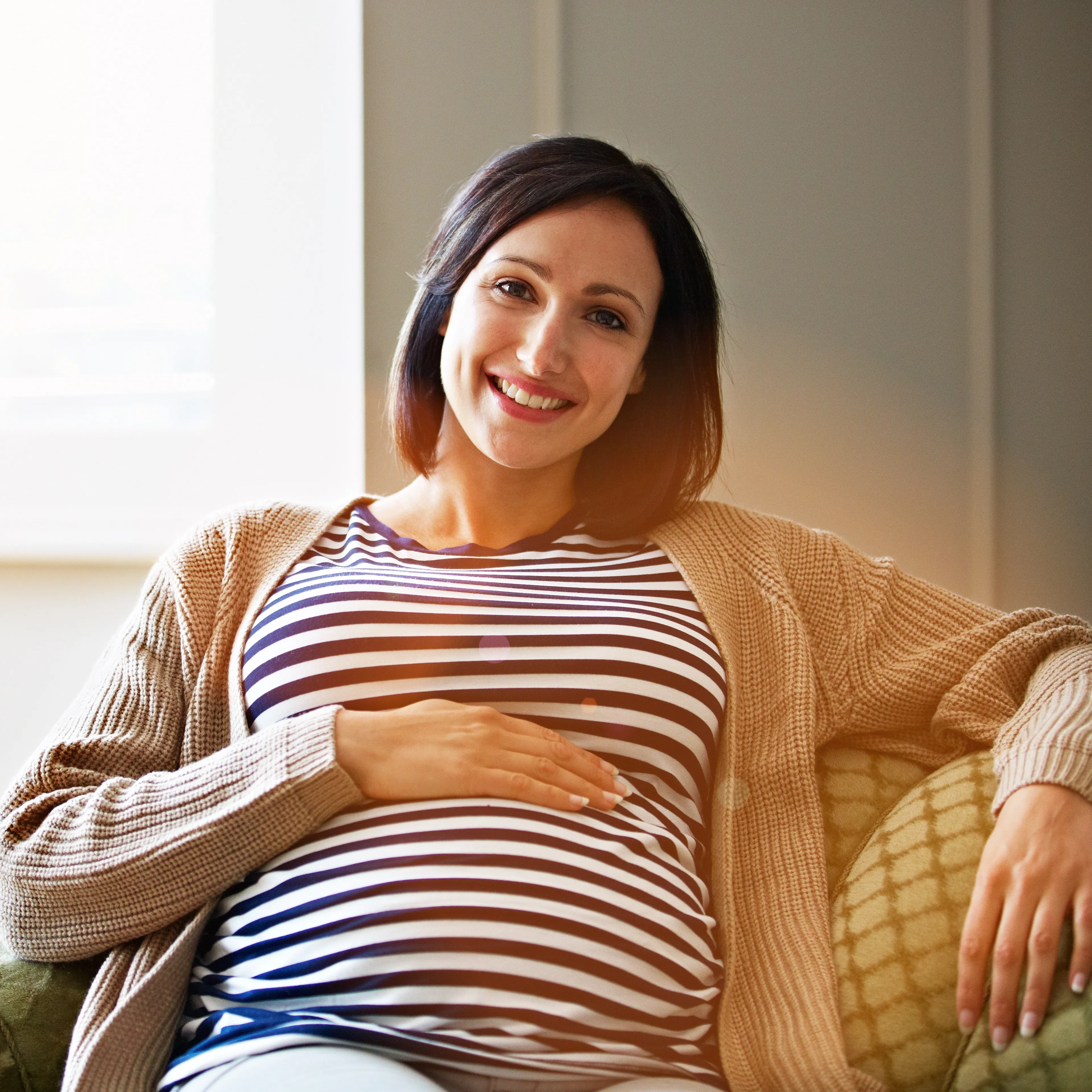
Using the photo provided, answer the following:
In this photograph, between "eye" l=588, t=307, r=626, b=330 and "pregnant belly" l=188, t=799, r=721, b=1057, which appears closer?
"pregnant belly" l=188, t=799, r=721, b=1057

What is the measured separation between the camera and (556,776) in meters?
1.01

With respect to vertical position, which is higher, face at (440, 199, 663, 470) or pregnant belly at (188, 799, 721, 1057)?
face at (440, 199, 663, 470)

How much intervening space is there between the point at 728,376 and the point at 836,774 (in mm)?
916

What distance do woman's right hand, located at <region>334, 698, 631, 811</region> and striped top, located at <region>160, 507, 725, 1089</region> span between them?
0.02 metres

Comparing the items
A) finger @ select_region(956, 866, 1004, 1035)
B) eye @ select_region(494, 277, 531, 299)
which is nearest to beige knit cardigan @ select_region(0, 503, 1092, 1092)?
finger @ select_region(956, 866, 1004, 1035)

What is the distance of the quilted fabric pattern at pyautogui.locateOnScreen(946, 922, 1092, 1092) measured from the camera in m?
0.87

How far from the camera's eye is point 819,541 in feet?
4.25

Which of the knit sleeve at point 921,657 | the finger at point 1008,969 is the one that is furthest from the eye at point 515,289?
the finger at point 1008,969

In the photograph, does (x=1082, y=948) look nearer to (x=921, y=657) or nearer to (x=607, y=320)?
(x=921, y=657)

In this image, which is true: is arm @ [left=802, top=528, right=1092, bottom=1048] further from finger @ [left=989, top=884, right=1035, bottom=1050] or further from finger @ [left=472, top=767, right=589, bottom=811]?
finger @ [left=472, top=767, right=589, bottom=811]

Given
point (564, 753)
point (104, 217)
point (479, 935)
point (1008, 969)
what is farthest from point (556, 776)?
point (104, 217)

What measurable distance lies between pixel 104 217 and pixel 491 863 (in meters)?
1.97

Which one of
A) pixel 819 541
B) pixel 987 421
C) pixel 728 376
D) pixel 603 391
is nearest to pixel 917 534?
pixel 987 421

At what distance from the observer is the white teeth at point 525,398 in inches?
48.2
